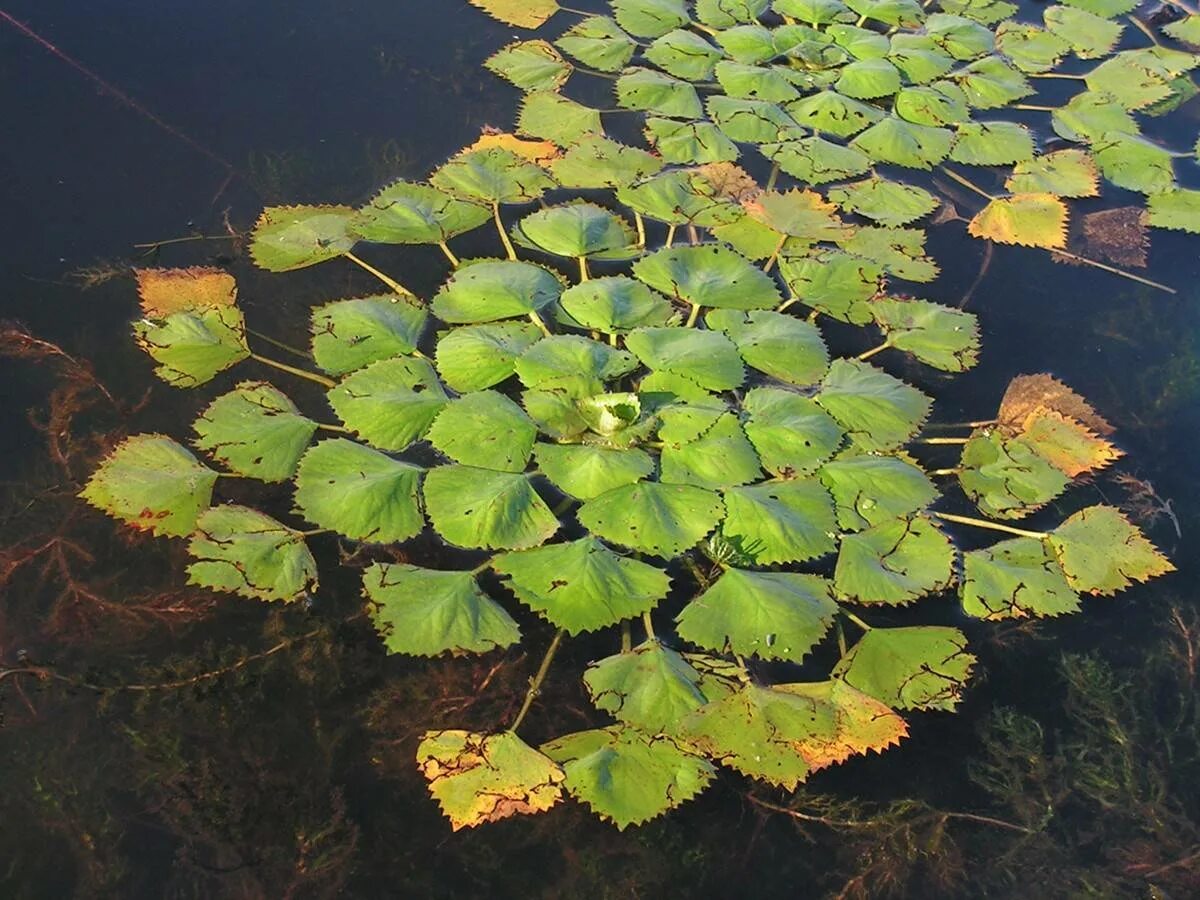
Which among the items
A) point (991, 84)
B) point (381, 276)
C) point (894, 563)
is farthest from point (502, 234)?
point (991, 84)

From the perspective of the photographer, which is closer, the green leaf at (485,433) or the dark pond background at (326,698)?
the dark pond background at (326,698)

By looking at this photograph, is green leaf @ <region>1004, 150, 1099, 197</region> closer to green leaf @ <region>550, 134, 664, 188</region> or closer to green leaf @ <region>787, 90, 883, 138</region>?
green leaf @ <region>787, 90, 883, 138</region>

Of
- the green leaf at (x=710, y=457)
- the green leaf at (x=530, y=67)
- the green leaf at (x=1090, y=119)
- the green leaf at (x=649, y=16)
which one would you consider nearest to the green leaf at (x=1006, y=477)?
the green leaf at (x=710, y=457)

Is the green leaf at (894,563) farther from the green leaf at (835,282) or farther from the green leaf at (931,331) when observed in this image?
the green leaf at (835,282)

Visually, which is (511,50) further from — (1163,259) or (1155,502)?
(1155,502)

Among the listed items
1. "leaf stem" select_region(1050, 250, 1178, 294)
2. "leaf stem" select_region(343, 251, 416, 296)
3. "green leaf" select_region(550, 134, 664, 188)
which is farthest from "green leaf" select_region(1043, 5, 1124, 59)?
"leaf stem" select_region(343, 251, 416, 296)
